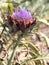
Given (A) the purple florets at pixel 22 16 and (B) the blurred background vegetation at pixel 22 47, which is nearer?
(A) the purple florets at pixel 22 16

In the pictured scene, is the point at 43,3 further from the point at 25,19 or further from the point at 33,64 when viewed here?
the point at 25,19

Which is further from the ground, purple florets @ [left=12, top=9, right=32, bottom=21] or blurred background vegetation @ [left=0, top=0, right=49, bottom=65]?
purple florets @ [left=12, top=9, right=32, bottom=21]

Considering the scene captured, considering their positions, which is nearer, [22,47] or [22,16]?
[22,16]

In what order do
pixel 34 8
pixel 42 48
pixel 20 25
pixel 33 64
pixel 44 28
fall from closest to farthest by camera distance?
pixel 20 25 → pixel 33 64 → pixel 42 48 → pixel 44 28 → pixel 34 8

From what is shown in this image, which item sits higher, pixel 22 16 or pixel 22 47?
pixel 22 16

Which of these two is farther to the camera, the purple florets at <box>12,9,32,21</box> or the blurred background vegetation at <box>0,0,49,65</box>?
the blurred background vegetation at <box>0,0,49,65</box>

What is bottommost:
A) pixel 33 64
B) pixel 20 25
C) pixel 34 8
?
pixel 33 64

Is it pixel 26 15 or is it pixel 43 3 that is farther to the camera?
pixel 43 3

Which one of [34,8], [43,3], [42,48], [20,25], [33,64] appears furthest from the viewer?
[43,3]

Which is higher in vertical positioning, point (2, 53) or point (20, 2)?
point (20, 2)

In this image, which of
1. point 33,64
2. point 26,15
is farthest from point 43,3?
point 26,15

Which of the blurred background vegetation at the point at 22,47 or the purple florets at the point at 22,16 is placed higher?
the purple florets at the point at 22,16
